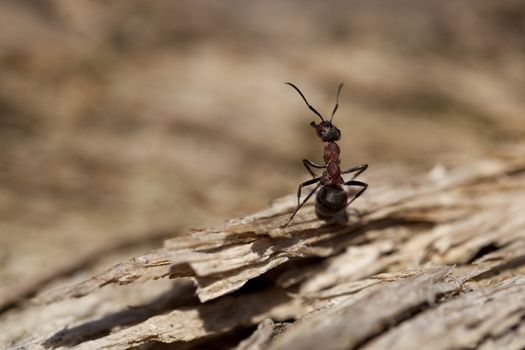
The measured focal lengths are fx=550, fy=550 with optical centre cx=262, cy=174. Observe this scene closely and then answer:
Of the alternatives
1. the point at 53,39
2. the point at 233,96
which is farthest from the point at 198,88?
the point at 53,39

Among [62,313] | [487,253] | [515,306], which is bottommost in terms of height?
[515,306]

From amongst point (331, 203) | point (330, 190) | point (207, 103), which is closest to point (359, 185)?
point (330, 190)

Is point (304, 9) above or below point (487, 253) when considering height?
above

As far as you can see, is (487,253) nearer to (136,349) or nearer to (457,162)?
(457,162)

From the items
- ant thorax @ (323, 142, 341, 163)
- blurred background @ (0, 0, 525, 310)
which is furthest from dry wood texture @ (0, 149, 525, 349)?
blurred background @ (0, 0, 525, 310)

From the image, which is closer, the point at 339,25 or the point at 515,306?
the point at 515,306

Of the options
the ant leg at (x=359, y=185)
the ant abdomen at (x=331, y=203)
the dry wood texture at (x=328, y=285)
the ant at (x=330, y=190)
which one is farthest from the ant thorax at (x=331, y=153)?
the ant abdomen at (x=331, y=203)

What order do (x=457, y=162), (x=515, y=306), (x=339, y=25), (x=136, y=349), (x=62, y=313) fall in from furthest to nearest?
(x=339, y=25) → (x=457, y=162) → (x=62, y=313) → (x=136, y=349) → (x=515, y=306)

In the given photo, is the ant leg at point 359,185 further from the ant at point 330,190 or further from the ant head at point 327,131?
the ant head at point 327,131

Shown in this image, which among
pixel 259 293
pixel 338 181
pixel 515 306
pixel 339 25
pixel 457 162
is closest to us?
pixel 515 306
